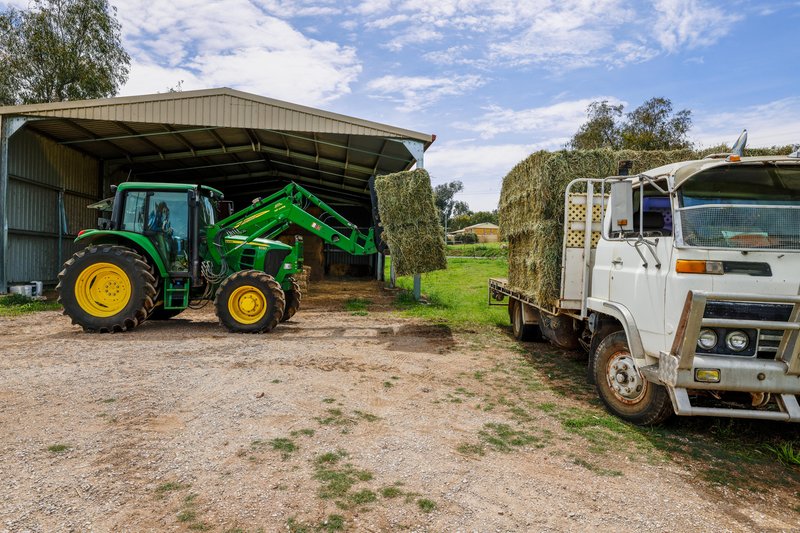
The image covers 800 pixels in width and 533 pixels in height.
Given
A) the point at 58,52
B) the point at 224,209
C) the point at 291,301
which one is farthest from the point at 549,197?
the point at 58,52

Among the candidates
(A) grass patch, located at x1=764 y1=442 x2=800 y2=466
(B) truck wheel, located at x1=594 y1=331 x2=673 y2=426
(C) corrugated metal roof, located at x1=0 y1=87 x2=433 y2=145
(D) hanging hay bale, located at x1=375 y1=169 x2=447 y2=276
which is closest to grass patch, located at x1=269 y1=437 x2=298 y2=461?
(B) truck wheel, located at x1=594 y1=331 x2=673 y2=426

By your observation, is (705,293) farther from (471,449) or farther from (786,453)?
(471,449)

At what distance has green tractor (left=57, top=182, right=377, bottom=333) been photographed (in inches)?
364

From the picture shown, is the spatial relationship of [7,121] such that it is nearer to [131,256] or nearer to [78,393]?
[131,256]

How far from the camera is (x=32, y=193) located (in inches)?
590

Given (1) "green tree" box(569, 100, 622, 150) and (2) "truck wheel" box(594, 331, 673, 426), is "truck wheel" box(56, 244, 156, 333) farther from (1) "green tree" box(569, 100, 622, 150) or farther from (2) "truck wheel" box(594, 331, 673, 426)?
(1) "green tree" box(569, 100, 622, 150)

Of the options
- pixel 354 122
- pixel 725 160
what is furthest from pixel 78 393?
pixel 354 122

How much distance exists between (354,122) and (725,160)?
10.2m

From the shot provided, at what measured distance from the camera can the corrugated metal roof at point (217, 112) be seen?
42.0 ft

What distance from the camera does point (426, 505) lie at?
3.37 m

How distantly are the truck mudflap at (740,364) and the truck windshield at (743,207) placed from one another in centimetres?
56

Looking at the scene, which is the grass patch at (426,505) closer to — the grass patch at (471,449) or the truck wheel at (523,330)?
the grass patch at (471,449)

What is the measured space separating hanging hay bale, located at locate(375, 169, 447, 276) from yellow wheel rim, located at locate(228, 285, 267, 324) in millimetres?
2889

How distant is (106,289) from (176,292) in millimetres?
1183
